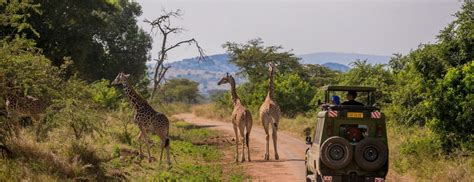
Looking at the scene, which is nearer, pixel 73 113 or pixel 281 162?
pixel 73 113

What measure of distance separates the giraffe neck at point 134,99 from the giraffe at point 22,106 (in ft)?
9.62

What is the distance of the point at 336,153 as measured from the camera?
952cm

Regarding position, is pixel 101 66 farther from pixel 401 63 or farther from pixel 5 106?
pixel 5 106

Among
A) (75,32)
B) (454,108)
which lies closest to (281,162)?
(454,108)

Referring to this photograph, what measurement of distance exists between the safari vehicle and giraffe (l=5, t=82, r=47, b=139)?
6.13 meters

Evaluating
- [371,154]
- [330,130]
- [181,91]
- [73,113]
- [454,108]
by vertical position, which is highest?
[181,91]

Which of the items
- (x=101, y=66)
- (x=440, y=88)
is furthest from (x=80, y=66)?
(x=440, y=88)

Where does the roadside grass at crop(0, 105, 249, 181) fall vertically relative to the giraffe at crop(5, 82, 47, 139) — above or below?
below

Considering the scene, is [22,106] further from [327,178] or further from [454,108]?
[454,108]

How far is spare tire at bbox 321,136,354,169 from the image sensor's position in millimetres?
9453

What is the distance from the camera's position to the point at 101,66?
35.8 meters

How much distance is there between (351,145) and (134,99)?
8280mm

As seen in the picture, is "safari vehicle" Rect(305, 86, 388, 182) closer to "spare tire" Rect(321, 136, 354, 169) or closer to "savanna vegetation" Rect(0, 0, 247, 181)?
"spare tire" Rect(321, 136, 354, 169)

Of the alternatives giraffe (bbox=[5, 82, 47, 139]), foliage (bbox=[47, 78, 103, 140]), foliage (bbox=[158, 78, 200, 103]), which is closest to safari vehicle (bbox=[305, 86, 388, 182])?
foliage (bbox=[47, 78, 103, 140])
